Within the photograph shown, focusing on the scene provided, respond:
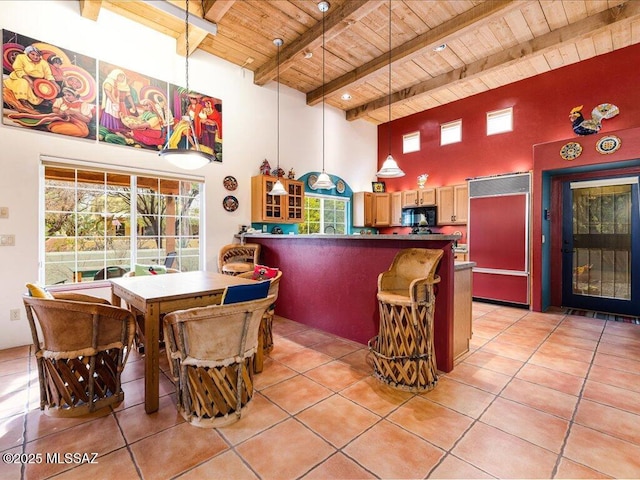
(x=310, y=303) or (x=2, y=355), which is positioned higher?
(x=310, y=303)

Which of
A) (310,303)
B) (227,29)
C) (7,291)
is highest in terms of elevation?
(227,29)

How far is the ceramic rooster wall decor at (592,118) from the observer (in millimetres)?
4500

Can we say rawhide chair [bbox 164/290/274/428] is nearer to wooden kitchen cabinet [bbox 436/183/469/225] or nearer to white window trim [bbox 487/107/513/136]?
wooden kitchen cabinet [bbox 436/183/469/225]

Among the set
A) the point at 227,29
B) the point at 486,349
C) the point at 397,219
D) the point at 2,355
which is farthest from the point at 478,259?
the point at 2,355

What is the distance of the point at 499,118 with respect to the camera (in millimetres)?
5707

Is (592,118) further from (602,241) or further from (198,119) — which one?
(198,119)

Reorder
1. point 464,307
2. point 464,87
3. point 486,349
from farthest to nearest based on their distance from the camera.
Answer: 1. point 464,87
2. point 486,349
3. point 464,307

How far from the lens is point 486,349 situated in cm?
314

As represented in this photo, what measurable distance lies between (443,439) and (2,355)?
4.00 m

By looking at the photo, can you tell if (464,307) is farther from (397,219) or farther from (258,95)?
(258,95)

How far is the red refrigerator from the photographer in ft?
15.7

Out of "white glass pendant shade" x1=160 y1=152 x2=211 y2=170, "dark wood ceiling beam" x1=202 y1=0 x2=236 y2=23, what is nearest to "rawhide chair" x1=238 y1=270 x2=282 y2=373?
"white glass pendant shade" x1=160 y1=152 x2=211 y2=170

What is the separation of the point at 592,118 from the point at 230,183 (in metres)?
5.64

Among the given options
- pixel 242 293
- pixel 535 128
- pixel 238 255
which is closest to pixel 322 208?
pixel 238 255
